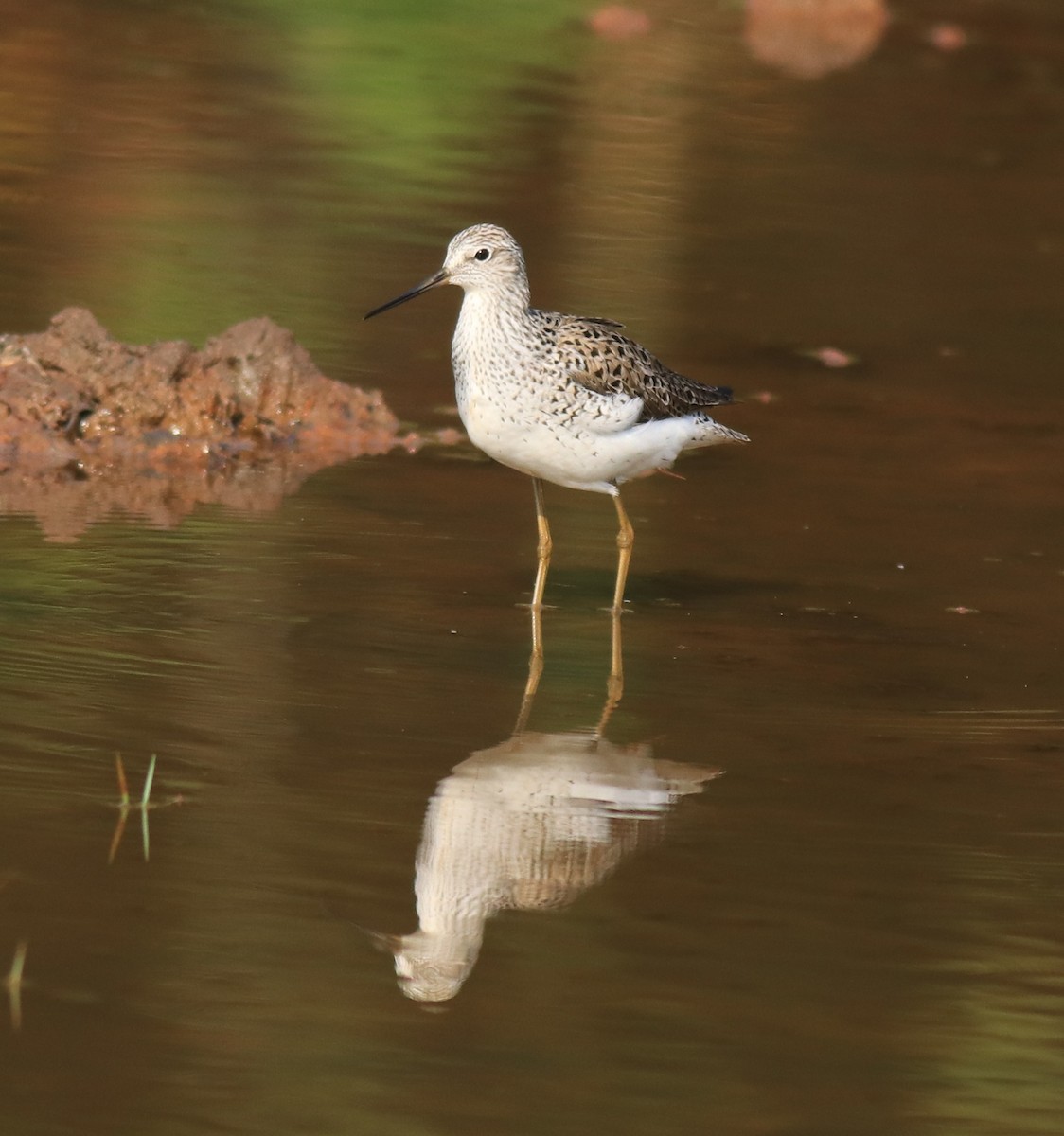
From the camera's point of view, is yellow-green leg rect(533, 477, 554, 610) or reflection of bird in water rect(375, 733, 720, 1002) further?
yellow-green leg rect(533, 477, 554, 610)

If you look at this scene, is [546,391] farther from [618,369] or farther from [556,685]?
[556,685]

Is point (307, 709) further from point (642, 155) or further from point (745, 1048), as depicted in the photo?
point (642, 155)

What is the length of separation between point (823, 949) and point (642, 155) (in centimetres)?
1033

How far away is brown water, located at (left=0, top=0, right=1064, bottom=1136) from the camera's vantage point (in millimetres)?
4387

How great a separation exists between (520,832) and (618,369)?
2.73 m

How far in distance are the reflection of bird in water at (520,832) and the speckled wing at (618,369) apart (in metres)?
1.82

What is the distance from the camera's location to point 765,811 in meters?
5.71

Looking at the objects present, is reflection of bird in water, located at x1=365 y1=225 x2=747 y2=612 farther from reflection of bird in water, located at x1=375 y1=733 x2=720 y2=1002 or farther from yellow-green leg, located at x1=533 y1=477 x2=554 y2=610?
reflection of bird in water, located at x1=375 y1=733 x2=720 y2=1002

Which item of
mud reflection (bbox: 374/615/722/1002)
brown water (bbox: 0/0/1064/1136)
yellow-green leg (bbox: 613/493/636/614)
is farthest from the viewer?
yellow-green leg (bbox: 613/493/636/614)

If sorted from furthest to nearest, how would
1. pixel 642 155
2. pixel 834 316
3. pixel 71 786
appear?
pixel 642 155 < pixel 834 316 < pixel 71 786

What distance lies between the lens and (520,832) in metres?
5.45

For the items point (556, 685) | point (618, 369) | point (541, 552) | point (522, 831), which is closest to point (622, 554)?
point (541, 552)

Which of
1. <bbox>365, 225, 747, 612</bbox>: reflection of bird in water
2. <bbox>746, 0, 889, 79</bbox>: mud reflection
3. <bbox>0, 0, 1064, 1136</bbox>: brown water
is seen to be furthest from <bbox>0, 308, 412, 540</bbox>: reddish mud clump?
<bbox>746, 0, 889, 79</bbox>: mud reflection

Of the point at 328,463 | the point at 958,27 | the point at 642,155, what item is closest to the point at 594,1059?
the point at 328,463
